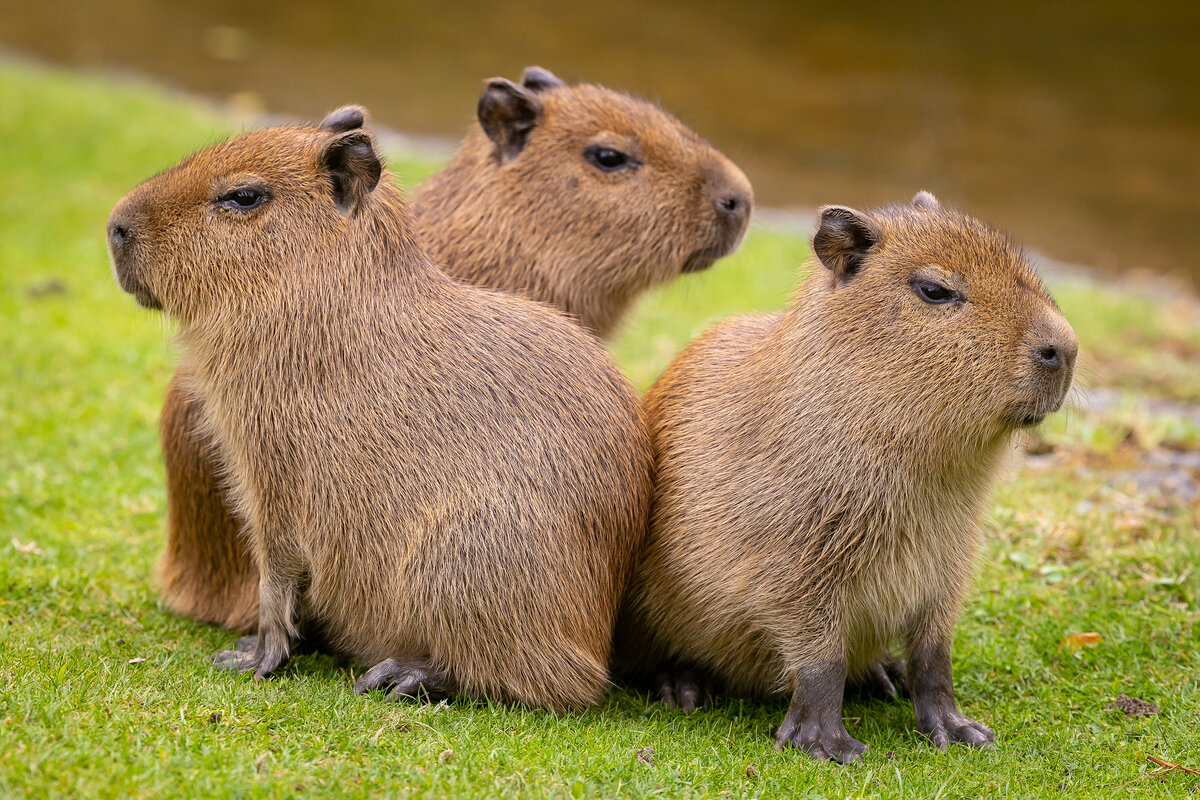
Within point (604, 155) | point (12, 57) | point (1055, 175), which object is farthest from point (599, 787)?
point (12, 57)

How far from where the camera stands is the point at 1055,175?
15844 mm

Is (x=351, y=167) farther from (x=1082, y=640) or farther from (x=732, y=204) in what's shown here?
(x=1082, y=640)

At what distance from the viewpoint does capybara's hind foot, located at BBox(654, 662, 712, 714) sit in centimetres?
459

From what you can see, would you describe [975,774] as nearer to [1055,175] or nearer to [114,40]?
[1055,175]

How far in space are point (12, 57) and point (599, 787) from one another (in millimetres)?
16473

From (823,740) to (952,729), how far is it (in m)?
0.51

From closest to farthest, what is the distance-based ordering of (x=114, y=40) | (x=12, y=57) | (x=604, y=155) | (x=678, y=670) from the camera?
1. (x=678, y=670)
2. (x=604, y=155)
3. (x=12, y=57)
4. (x=114, y=40)

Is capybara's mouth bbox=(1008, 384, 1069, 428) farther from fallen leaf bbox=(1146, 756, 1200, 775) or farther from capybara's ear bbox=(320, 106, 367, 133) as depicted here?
capybara's ear bbox=(320, 106, 367, 133)

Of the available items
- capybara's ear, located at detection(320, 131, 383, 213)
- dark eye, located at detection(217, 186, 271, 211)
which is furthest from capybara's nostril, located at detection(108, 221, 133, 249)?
capybara's ear, located at detection(320, 131, 383, 213)

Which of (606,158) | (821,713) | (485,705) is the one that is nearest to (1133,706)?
(821,713)

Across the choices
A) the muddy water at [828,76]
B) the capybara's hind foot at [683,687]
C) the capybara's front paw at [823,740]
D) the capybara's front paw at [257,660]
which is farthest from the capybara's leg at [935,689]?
the muddy water at [828,76]

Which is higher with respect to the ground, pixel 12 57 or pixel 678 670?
pixel 12 57

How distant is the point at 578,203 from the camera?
17.9 ft

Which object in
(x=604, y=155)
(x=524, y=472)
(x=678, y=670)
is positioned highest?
(x=604, y=155)
